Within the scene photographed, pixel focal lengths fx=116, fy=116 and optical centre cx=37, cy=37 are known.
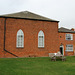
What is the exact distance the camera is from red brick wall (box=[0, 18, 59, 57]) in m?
21.6

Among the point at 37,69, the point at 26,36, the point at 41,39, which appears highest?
the point at 26,36

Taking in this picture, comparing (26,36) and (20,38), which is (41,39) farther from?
(20,38)

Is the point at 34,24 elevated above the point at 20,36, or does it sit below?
above

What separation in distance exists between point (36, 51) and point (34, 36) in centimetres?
298

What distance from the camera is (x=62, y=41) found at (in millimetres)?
28156

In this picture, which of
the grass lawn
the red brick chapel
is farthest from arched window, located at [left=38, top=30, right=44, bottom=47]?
the grass lawn

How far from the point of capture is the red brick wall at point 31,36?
21.6 metres

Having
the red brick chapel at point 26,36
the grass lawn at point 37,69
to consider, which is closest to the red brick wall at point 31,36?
the red brick chapel at point 26,36

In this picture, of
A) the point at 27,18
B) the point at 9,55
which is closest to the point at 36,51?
the point at 9,55

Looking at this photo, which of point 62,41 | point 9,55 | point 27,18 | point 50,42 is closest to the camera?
point 9,55

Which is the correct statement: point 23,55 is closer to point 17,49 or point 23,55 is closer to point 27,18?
point 17,49

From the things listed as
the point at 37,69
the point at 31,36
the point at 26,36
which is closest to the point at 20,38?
the point at 26,36

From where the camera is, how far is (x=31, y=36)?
899 inches

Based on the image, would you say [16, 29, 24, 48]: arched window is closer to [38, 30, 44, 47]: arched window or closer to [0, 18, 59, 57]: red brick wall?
[0, 18, 59, 57]: red brick wall
